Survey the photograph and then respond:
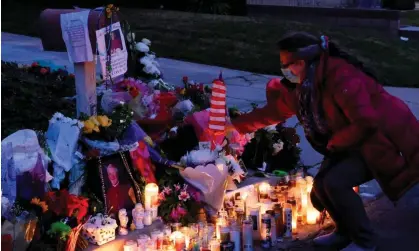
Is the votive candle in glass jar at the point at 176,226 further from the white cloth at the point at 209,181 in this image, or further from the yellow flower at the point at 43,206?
the yellow flower at the point at 43,206

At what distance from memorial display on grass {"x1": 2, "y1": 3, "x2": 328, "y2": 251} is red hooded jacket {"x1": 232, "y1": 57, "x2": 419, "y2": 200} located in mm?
812

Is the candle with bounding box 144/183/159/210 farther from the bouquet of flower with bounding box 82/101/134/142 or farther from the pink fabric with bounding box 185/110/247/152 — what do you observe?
the pink fabric with bounding box 185/110/247/152

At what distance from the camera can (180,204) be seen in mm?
4527

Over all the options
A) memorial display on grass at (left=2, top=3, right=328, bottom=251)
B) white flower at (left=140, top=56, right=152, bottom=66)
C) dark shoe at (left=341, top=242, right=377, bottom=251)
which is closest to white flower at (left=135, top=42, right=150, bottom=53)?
white flower at (left=140, top=56, right=152, bottom=66)

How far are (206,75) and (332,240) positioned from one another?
21.5ft

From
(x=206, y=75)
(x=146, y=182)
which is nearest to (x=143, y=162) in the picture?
(x=146, y=182)

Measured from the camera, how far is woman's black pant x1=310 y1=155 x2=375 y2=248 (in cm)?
408

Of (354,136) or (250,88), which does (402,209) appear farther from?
(250,88)

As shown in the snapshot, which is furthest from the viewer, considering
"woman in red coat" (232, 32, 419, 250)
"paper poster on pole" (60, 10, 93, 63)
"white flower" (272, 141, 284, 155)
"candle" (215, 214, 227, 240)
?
"white flower" (272, 141, 284, 155)

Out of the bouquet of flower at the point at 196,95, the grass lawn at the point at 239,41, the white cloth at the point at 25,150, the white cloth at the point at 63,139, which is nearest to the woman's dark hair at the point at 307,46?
the white cloth at the point at 63,139

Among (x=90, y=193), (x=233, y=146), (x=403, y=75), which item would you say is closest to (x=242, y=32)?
(x=403, y=75)

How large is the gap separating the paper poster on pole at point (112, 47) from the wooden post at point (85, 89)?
0.11m

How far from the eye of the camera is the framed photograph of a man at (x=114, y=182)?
4.43m

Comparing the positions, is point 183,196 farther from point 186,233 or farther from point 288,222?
point 288,222
